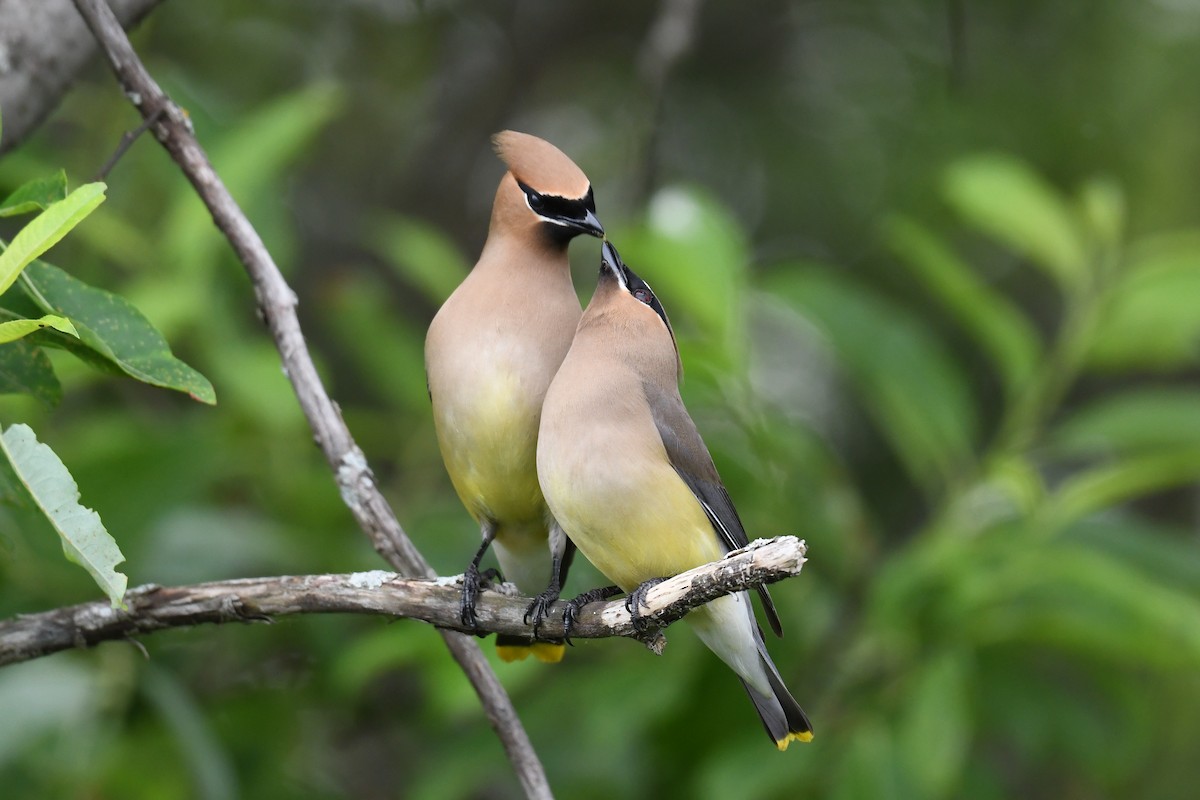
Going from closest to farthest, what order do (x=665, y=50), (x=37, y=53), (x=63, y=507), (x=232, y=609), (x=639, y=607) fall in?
1. (x=63, y=507)
2. (x=639, y=607)
3. (x=232, y=609)
4. (x=37, y=53)
5. (x=665, y=50)

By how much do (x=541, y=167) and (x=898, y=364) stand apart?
214 centimetres

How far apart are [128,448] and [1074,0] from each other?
5726mm

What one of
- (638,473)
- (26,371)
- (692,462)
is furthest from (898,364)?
(26,371)

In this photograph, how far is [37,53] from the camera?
2961 millimetres

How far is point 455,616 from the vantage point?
2.58m

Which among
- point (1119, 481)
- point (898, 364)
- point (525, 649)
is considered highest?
point (898, 364)

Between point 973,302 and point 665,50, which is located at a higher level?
point 665,50

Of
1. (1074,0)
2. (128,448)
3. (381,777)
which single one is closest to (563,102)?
(1074,0)

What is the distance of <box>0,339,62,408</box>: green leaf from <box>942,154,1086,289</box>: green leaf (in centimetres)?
321

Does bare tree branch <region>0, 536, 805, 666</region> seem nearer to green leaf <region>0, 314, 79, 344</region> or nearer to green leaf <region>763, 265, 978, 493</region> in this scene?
green leaf <region>0, 314, 79, 344</region>

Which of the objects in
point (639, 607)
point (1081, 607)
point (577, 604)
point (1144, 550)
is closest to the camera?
point (639, 607)

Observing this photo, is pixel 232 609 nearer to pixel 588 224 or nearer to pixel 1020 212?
pixel 588 224

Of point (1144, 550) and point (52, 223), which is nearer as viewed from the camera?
point (52, 223)

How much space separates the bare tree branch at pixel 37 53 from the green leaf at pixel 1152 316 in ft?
10.5
